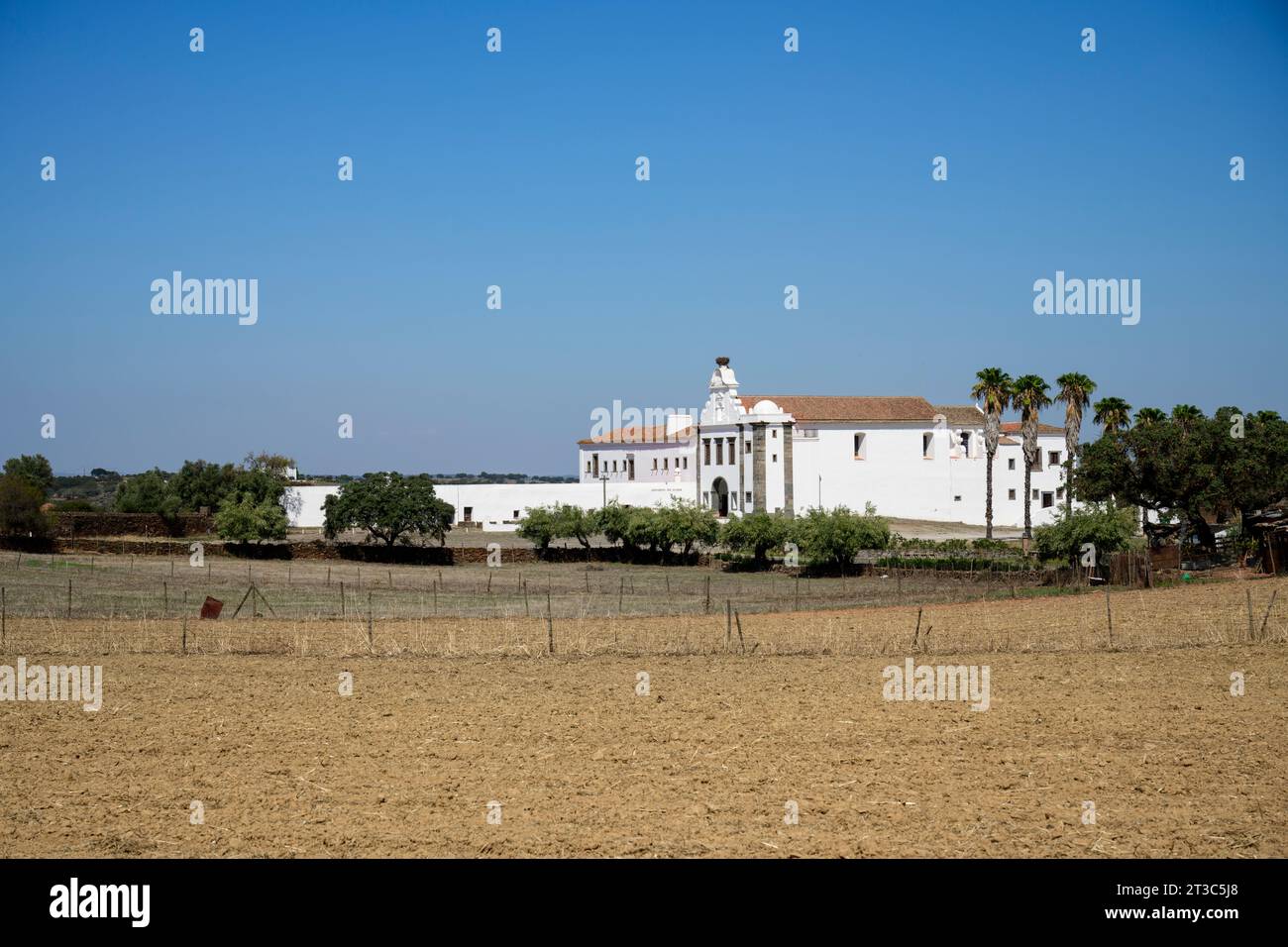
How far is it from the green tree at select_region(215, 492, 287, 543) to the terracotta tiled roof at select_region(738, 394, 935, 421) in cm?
3129

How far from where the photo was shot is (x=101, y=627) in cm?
3003

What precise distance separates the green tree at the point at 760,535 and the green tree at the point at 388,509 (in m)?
17.1

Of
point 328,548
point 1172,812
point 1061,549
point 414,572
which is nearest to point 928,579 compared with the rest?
point 1061,549

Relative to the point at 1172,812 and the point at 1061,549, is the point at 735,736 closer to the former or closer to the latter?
the point at 1172,812

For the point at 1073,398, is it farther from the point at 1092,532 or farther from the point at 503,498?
the point at 503,498

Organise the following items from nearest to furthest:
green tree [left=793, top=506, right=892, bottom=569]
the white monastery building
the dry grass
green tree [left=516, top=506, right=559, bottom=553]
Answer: the dry grass < green tree [left=793, top=506, right=892, bottom=569] < green tree [left=516, top=506, right=559, bottom=553] < the white monastery building

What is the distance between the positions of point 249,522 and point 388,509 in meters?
7.45

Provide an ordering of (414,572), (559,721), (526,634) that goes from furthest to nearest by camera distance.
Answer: (414,572) → (526,634) → (559,721)

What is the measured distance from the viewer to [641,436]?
98.8 meters

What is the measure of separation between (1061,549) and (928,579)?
6373 millimetres

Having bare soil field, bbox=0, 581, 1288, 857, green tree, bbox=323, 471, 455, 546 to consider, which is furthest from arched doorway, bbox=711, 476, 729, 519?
bare soil field, bbox=0, 581, 1288, 857

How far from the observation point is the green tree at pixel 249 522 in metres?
66.2

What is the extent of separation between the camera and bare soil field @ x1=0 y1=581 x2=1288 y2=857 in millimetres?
12375

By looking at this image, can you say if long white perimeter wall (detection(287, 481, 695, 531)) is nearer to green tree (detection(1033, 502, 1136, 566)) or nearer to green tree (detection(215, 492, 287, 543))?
green tree (detection(215, 492, 287, 543))
